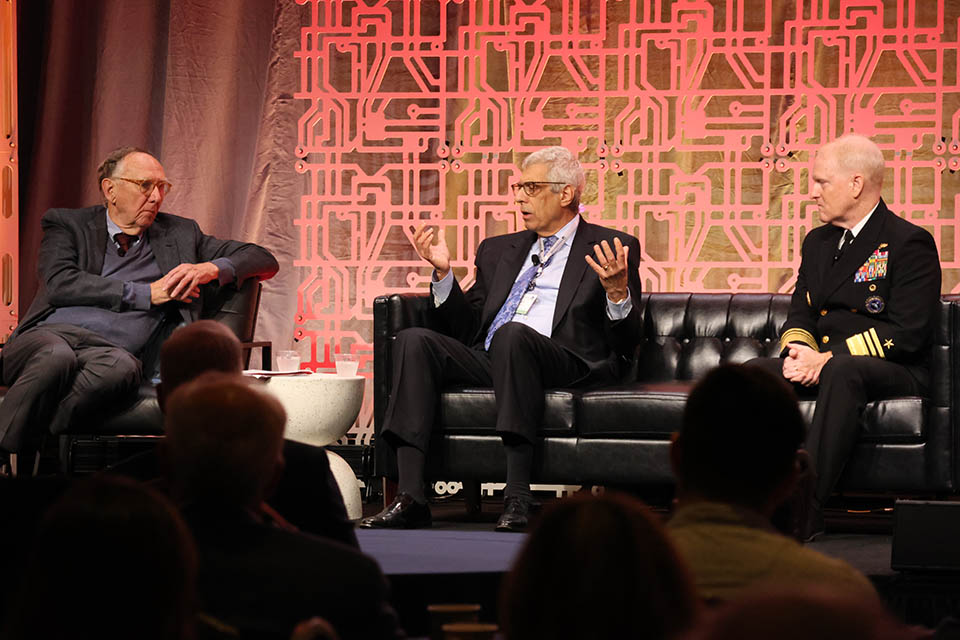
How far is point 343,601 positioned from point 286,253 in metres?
4.40

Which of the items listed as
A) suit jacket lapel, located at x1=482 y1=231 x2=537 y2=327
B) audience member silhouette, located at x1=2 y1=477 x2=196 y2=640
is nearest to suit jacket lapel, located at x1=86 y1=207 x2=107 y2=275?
suit jacket lapel, located at x1=482 y1=231 x2=537 y2=327

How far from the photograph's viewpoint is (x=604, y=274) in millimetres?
4273

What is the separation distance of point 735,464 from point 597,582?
0.71m

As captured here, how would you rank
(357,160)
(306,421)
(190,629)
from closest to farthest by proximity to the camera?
(190,629) < (306,421) < (357,160)

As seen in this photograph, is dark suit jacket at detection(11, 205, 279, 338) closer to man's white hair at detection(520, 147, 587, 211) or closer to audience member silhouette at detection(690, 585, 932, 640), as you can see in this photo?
man's white hair at detection(520, 147, 587, 211)

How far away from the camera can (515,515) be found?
397 cm

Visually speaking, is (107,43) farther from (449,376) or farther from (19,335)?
(449,376)

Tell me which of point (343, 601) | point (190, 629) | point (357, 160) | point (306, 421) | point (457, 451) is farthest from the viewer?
point (357, 160)

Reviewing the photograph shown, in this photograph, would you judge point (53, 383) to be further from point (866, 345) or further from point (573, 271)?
point (866, 345)

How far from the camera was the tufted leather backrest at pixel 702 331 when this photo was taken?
4645mm

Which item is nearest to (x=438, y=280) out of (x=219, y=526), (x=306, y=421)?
(x=306, y=421)

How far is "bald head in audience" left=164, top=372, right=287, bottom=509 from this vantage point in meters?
1.45

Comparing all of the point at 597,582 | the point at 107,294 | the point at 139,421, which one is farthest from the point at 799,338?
the point at 597,582

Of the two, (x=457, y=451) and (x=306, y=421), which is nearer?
(x=457, y=451)
